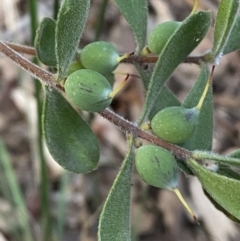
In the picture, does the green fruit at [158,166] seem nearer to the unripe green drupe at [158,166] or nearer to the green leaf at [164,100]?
the unripe green drupe at [158,166]

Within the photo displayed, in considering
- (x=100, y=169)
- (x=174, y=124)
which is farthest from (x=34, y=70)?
(x=100, y=169)

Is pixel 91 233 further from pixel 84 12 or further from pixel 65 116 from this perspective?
pixel 84 12

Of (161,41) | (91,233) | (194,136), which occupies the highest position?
(161,41)

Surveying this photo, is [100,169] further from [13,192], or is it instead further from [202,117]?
[202,117]

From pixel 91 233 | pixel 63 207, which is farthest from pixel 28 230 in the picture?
pixel 91 233

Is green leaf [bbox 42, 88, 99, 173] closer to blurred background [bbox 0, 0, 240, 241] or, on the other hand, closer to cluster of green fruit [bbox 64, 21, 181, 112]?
cluster of green fruit [bbox 64, 21, 181, 112]

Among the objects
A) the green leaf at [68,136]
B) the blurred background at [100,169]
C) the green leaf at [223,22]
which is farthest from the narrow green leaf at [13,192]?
the green leaf at [223,22]
